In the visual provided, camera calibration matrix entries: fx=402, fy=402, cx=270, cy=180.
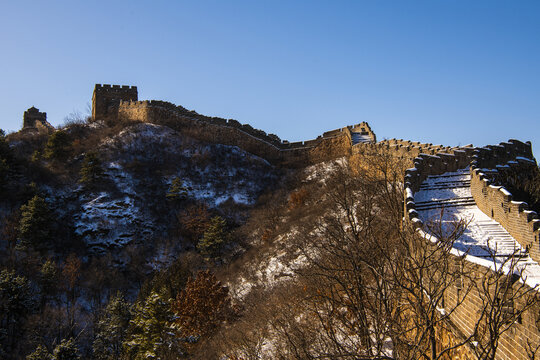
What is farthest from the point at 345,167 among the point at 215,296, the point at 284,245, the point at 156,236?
the point at 215,296

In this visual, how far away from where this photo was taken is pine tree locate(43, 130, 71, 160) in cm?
3108

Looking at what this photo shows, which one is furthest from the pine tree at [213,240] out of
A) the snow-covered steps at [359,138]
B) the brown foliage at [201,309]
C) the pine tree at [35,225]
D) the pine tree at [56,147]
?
the pine tree at [56,147]

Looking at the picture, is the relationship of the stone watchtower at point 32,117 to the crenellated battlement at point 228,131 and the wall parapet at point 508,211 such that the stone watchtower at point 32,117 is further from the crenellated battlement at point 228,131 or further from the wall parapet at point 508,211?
the wall parapet at point 508,211

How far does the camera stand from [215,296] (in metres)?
17.8

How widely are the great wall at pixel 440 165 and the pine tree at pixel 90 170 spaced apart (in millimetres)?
8413

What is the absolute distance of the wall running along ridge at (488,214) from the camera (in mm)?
5125

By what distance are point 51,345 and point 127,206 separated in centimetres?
1035

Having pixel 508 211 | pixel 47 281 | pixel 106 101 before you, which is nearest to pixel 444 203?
pixel 508 211

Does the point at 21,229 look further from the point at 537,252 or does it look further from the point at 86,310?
the point at 537,252

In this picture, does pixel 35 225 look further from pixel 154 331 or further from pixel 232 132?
pixel 232 132

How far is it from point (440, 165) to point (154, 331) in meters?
13.8

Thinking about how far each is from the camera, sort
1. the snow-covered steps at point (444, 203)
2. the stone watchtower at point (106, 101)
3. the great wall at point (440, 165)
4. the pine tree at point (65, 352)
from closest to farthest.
→ the great wall at point (440, 165) < the snow-covered steps at point (444, 203) < the pine tree at point (65, 352) < the stone watchtower at point (106, 101)

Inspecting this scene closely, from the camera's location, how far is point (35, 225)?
24.6 meters

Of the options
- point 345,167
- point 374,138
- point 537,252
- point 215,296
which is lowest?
point 215,296
